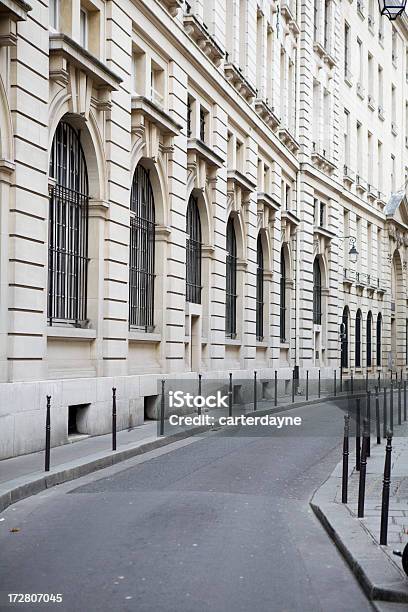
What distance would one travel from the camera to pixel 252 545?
900 cm

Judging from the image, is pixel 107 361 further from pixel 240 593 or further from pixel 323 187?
pixel 323 187

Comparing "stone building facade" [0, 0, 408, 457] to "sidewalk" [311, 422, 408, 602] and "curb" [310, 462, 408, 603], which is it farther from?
"curb" [310, 462, 408, 603]

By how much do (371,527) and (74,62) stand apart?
11.3 m

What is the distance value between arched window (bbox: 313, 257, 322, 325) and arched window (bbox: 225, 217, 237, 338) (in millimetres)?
10869

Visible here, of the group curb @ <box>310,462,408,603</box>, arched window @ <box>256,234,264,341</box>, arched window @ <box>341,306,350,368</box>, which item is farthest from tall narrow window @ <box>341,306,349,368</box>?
curb @ <box>310,462,408,603</box>

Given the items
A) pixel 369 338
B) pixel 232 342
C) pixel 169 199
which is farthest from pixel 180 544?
pixel 369 338

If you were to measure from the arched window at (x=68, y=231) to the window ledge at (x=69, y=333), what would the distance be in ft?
0.88

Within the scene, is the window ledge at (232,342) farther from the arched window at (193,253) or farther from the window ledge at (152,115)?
the window ledge at (152,115)

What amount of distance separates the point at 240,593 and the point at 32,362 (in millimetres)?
9117

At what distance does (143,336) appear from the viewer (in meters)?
21.6

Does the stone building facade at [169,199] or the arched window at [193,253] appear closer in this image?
the stone building facade at [169,199]

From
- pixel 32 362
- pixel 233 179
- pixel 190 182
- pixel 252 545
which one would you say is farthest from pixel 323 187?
pixel 252 545

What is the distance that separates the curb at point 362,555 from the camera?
23.1 feet

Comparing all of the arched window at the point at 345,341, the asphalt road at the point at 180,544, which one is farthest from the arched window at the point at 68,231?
the arched window at the point at 345,341
